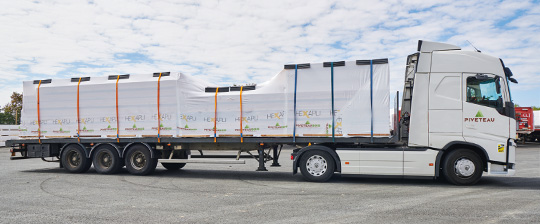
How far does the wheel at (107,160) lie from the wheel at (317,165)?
5641 millimetres

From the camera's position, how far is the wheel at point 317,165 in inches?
412

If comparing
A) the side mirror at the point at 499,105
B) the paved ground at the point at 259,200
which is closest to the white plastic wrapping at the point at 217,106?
the paved ground at the point at 259,200

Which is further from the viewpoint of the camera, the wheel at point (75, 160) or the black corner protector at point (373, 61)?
the wheel at point (75, 160)

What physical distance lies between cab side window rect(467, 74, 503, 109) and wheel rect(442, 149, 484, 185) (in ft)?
4.03

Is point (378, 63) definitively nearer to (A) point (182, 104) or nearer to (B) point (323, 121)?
(B) point (323, 121)

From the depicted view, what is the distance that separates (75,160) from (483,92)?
11.8 metres

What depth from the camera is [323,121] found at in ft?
34.5

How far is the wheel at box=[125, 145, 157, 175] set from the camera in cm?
1203

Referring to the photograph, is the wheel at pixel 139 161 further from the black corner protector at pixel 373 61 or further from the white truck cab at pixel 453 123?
the black corner protector at pixel 373 61

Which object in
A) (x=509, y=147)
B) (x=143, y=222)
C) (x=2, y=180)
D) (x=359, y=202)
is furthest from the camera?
(x=2, y=180)

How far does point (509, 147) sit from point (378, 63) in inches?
141

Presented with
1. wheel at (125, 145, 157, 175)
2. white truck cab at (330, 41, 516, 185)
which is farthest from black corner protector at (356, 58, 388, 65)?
wheel at (125, 145, 157, 175)

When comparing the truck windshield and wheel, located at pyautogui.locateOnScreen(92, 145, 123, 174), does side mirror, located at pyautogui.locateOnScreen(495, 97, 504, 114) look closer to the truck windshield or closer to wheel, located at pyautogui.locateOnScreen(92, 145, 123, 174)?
the truck windshield

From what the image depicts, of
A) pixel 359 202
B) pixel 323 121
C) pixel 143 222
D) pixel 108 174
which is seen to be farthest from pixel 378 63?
pixel 108 174
